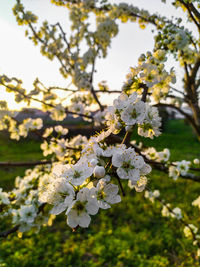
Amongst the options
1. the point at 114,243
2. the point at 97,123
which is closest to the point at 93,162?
the point at 97,123

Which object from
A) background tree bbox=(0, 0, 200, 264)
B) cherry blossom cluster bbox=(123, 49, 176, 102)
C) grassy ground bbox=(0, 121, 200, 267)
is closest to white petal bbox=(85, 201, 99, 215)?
background tree bbox=(0, 0, 200, 264)

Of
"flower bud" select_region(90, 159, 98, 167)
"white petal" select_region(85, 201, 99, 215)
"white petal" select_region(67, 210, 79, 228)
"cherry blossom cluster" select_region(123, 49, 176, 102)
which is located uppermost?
"cherry blossom cluster" select_region(123, 49, 176, 102)

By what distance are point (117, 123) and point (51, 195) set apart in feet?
1.39

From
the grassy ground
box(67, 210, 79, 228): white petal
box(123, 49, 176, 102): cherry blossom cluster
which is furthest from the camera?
the grassy ground

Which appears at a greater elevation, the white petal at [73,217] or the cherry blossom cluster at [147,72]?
the cherry blossom cluster at [147,72]

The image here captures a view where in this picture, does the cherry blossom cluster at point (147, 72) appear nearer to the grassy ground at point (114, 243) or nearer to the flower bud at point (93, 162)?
the flower bud at point (93, 162)

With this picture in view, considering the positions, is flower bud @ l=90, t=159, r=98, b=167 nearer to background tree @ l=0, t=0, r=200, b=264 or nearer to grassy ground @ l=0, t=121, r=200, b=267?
background tree @ l=0, t=0, r=200, b=264

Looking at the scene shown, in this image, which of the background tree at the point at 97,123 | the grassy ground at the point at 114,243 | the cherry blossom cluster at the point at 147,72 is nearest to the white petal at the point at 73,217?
the background tree at the point at 97,123

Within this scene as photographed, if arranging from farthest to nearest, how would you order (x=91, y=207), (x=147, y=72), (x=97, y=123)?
1. (x=97, y=123)
2. (x=147, y=72)
3. (x=91, y=207)

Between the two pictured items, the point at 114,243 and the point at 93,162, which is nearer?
the point at 93,162

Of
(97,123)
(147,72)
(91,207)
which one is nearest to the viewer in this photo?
(91,207)

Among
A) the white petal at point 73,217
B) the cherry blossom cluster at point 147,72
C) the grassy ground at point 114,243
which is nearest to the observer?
the white petal at point 73,217

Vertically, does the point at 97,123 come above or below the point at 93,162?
above

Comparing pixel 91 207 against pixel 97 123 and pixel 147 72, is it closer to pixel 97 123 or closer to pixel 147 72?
pixel 147 72
